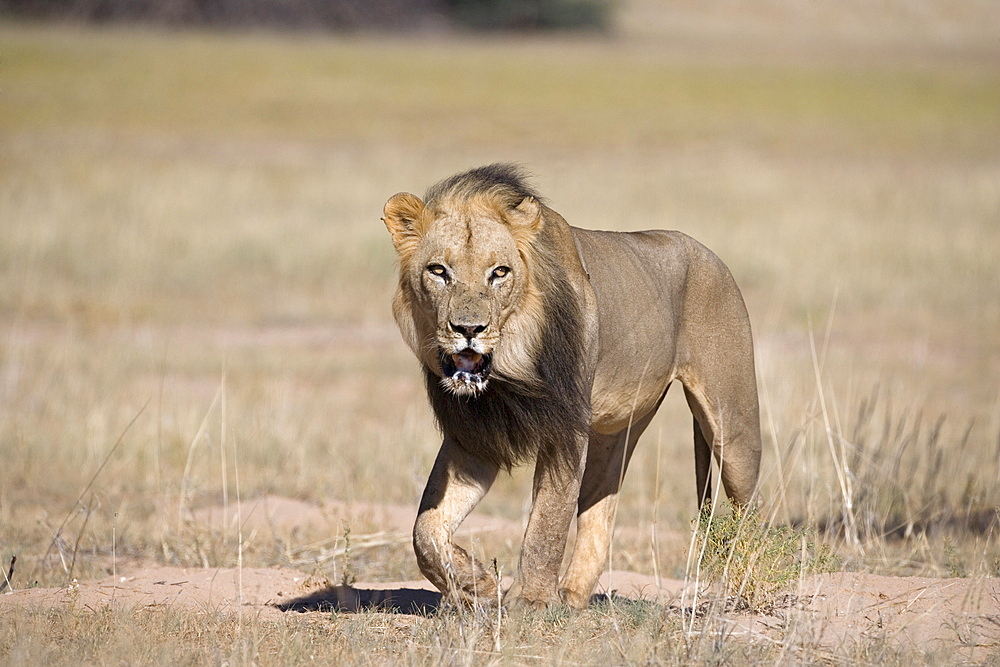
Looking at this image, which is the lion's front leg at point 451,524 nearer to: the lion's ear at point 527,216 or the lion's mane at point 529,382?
the lion's mane at point 529,382

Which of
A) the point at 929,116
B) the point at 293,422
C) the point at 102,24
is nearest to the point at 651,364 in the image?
the point at 293,422

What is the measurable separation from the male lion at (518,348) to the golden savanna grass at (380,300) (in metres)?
0.33

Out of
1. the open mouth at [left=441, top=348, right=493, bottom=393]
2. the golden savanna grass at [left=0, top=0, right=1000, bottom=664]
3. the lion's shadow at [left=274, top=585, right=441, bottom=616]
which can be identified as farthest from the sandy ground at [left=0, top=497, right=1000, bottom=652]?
the open mouth at [left=441, top=348, right=493, bottom=393]

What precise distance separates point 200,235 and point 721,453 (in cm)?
1229

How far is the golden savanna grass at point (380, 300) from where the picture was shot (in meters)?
6.00

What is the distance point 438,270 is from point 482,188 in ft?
1.23

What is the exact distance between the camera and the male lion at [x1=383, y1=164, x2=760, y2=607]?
14.1 ft

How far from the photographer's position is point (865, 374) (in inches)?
443

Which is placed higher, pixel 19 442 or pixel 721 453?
pixel 721 453

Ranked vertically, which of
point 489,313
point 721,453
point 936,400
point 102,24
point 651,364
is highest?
point 102,24

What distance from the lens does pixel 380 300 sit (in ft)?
49.1

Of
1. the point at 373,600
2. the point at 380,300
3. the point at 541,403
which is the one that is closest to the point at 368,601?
the point at 373,600

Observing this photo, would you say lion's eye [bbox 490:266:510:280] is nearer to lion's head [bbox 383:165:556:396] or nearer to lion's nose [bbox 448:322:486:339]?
lion's head [bbox 383:165:556:396]

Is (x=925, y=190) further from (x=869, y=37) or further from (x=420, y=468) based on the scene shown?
(x=869, y=37)
